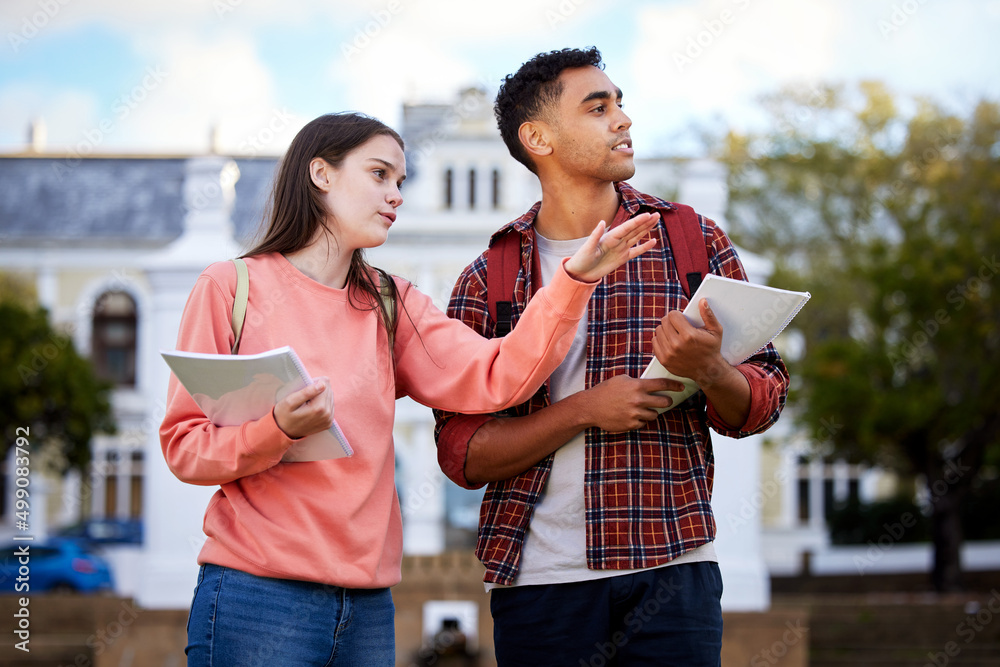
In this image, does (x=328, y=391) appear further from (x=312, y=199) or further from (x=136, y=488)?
(x=136, y=488)

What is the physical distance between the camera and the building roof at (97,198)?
941 inches

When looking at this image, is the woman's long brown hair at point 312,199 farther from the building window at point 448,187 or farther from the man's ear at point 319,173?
the building window at point 448,187

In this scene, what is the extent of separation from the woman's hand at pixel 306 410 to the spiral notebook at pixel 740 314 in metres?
0.72

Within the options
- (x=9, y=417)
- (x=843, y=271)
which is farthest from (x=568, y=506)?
(x=843, y=271)

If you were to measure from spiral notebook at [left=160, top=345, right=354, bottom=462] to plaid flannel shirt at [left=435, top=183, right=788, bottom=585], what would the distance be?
45 centimetres

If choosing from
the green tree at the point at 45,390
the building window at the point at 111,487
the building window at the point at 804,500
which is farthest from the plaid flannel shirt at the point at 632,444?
the building window at the point at 804,500

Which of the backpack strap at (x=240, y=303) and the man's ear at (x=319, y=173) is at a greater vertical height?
the man's ear at (x=319, y=173)

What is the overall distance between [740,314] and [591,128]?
62 cm

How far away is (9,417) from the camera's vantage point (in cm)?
1778

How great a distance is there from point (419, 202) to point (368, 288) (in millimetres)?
18657

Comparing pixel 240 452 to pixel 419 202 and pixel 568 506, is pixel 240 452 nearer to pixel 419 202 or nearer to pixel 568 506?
pixel 568 506

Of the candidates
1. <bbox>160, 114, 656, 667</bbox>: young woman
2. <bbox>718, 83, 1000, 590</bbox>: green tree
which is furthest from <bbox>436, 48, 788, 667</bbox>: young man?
<bbox>718, 83, 1000, 590</bbox>: green tree

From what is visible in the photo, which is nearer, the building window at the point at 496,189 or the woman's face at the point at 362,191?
the woman's face at the point at 362,191

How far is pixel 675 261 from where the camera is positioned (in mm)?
2537
